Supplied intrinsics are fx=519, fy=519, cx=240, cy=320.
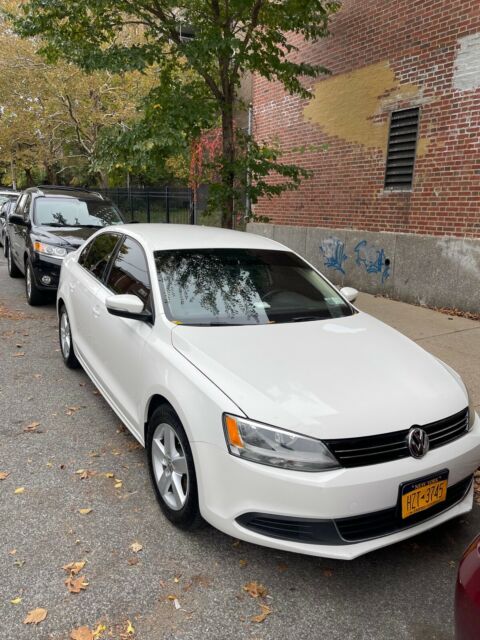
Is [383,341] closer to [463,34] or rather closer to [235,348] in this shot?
[235,348]

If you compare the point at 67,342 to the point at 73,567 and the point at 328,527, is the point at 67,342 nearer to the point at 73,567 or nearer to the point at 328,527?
the point at 73,567

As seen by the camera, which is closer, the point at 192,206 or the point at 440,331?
the point at 440,331

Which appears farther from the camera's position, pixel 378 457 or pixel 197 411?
pixel 197 411

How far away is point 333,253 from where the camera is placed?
978 centimetres

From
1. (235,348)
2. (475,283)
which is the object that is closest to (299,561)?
(235,348)

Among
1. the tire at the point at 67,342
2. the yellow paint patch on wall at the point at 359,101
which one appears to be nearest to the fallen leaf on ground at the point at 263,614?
the tire at the point at 67,342

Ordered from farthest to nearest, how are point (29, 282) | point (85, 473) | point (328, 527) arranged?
point (29, 282)
point (85, 473)
point (328, 527)

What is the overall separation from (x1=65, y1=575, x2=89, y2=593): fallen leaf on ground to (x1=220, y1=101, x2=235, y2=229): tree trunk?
6.40 metres

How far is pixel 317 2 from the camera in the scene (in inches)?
288

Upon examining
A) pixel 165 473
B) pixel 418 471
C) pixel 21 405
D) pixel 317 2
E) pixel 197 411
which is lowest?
pixel 21 405

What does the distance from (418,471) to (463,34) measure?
273 inches

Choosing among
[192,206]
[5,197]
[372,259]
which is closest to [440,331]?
[372,259]

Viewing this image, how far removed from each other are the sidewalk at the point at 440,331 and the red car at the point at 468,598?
2870 millimetres

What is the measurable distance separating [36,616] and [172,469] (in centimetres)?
90
